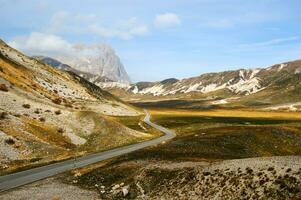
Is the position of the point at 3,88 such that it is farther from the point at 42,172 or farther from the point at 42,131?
the point at 42,172

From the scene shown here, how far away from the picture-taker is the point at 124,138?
96.4m

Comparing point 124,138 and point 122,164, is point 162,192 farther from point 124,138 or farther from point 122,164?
point 124,138

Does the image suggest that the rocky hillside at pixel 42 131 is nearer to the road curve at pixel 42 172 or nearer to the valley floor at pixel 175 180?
the road curve at pixel 42 172

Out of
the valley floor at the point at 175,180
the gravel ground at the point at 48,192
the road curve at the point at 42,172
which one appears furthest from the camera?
the road curve at the point at 42,172

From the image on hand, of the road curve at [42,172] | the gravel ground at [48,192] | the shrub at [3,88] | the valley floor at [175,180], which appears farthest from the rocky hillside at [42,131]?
the valley floor at [175,180]

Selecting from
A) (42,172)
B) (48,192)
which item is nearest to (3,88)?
(42,172)

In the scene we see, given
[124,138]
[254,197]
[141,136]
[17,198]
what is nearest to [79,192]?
[17,198]

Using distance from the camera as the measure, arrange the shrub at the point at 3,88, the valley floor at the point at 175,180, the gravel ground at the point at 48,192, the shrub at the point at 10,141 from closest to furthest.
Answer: the valley floor at the point at 175,180
the gravel ground at the point at 48,192
the shrub at the point at 10,141
the shrub at the point at 3,88

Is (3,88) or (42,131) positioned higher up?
(3,88)

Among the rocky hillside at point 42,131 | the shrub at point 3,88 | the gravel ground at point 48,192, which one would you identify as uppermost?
the shrub at point 3,88

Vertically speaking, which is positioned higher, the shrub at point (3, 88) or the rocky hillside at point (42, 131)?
the shrub at point (3, 88)

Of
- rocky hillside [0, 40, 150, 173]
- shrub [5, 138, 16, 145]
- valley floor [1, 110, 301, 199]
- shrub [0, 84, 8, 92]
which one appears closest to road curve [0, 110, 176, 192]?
valley floor [1, 110, 301, 199]

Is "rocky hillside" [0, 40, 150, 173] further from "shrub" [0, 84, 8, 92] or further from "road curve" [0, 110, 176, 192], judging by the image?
"road curve" [0, 110, 176, 192]

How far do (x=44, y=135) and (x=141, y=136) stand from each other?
110ft
